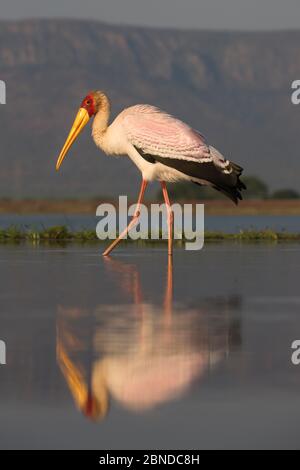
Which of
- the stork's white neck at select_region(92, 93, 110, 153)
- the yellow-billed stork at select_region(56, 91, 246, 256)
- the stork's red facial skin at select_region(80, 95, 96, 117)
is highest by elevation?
the stork's red facial skin at select_region(80, 95, 96, 117)

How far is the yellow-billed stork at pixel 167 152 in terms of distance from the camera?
14.5 metres

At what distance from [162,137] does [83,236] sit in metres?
5.74

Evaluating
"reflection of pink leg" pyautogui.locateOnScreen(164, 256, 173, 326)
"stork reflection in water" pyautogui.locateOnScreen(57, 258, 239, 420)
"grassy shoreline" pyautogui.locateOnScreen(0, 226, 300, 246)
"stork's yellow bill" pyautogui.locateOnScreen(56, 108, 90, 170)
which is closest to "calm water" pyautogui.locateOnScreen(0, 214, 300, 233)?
"grassy shoreline" pyautogui.locateOnScreen(0, 226, 300, 246)

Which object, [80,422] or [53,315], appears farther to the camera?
[53,315]

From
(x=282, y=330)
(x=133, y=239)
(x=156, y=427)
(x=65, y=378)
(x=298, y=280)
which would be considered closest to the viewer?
(x=156, y=427)

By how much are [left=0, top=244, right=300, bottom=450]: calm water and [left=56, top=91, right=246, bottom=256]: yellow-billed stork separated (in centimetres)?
261

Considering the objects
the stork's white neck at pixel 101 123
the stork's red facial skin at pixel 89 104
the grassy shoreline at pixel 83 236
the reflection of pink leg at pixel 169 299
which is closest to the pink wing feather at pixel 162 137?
the stork's white neck at pixel 101 123

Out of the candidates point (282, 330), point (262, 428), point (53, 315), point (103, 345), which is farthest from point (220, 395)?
point (53, 315)

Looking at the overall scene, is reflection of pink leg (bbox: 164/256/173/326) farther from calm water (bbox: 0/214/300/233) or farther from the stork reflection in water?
calm water (bbox: 0/214/300/233)

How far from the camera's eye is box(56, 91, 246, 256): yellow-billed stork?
1447 cm

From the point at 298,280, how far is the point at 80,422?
22.9 ft

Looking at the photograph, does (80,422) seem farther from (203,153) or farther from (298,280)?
(203,153)

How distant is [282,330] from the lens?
7.63 meters

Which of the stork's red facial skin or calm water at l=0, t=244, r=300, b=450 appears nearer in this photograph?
calm water at l=0, t=244, r=300, b=450
